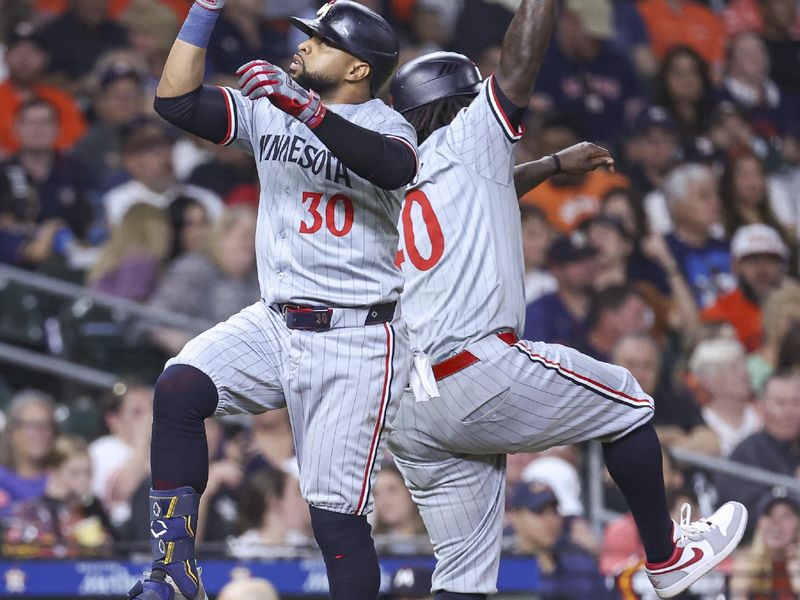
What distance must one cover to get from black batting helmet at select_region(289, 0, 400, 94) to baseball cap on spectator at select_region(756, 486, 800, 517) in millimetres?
3346

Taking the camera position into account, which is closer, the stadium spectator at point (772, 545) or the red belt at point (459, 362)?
the red belt at point (459, 362)

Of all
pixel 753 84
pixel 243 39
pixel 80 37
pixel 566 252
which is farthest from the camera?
pixel 753 84

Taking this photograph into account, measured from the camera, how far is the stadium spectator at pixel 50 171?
771 centimetres

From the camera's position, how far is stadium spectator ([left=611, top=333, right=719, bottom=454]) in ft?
23.7

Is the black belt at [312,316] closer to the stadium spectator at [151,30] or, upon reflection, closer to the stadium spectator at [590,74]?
the stadium spectator at [151,30]

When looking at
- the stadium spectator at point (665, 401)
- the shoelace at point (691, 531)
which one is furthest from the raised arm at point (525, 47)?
the stadium spectator at point (665, 401)

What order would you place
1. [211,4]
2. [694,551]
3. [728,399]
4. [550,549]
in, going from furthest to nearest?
1. [728,399]
2. [550,549]
3. [694,551]
4. [211,4]

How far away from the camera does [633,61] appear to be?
10.6 metres

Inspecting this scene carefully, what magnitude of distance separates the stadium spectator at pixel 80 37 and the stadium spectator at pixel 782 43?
5.21 meters

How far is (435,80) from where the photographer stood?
13.8ft

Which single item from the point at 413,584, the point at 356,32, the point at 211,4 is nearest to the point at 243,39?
the point at 413,584

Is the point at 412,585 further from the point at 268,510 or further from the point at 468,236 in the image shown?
the point at 268,510

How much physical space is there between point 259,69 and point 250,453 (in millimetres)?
3532

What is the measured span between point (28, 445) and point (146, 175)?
2042 mm
